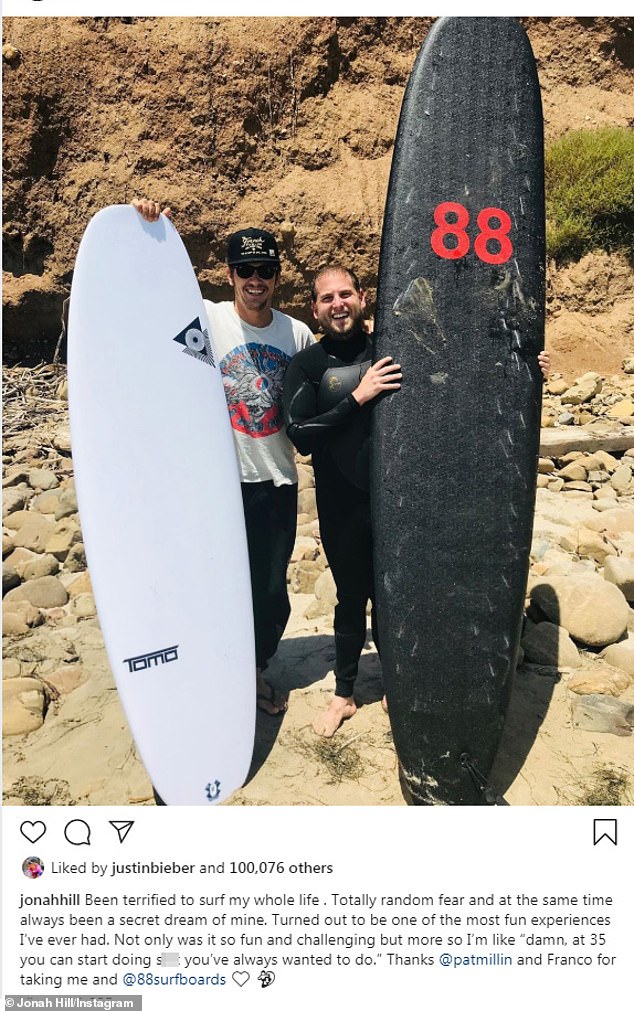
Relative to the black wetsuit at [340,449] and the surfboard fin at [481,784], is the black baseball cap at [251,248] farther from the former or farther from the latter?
the surfboard fin at [481,784]

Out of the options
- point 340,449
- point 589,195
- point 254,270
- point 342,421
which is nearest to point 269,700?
point 340,449

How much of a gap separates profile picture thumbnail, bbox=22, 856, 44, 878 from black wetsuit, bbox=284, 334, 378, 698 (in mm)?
1127

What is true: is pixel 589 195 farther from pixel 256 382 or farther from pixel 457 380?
pixel 256 382

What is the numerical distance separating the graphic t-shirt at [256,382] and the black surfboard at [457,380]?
365 millimetres

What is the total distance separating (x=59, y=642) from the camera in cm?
316

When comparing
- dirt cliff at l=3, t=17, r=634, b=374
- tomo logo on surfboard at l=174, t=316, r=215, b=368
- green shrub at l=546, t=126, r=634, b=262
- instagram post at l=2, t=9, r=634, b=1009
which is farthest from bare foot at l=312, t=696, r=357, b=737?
green shrub at l=546, t=126, r=634, b=262

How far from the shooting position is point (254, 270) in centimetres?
216

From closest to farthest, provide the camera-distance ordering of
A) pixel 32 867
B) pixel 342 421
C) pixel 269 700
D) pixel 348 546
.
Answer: pixel 32 867, pixel 342 421, pixel 348 546, pixel 269 700

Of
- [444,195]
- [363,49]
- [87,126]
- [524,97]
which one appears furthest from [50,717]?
[363,49]

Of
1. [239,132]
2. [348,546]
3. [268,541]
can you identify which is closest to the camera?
[348,546]

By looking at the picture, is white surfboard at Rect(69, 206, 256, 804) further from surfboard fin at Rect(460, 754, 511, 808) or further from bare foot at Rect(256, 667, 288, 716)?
surfboard fin at Rect(460, 754, 511, 808)

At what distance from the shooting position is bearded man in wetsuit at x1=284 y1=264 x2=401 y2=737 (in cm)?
206

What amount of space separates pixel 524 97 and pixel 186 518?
1.72 metres

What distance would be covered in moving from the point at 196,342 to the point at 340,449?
2.02 ft
